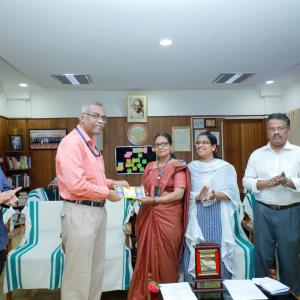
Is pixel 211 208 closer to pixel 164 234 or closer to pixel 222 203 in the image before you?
pixel 222 203

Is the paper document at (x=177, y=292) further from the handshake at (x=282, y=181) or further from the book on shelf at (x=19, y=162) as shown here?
the book on shelf at (x=19, y=162)

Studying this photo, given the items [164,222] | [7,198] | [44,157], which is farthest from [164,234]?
[44,157]

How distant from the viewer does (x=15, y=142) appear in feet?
19.1

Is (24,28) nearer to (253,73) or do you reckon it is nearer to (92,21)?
(92,21)

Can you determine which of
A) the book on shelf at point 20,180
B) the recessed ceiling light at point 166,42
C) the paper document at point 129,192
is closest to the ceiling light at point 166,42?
the recessed ceiling light at point 166,42

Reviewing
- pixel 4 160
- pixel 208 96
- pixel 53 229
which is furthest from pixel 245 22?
pixel 4 160

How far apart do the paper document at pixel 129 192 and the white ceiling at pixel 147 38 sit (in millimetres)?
1436

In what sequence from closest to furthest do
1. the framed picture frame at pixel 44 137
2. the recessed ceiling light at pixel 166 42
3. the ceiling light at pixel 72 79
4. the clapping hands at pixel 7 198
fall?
1. the clapping hands at pixel 7 198
2. the recessed ceiling light at pixel 166 42
3. the ceiling light at pixel 72 79
4. the framed picture frame at pixel 44 137

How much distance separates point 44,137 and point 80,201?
4.24 metres

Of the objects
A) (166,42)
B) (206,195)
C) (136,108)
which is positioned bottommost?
(206,195)

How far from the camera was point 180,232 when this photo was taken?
2492 mm

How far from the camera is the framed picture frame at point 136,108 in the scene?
5797 mm

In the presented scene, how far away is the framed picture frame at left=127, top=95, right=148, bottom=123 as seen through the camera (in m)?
5.80

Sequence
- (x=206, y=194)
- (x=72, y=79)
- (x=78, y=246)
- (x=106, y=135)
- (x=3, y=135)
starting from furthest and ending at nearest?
(x=106, y=135), (x=3, y=135), (x=72, y=79), (x=206, y=194), (x=78, y=246)
